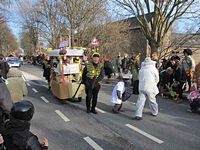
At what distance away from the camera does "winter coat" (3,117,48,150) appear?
2.45 m

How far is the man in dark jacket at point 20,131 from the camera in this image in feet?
8.07

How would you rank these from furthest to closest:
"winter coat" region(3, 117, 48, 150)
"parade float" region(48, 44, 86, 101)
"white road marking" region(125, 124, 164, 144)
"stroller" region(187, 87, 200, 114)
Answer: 1. "parade float" region(48, 44, 86, 101)
2. "stroller" region(187, 87, 200, 114)
3. "white road marking" region(125, 124, 164, 144)
4. "winter coat" region(3, 117, 48, 150)

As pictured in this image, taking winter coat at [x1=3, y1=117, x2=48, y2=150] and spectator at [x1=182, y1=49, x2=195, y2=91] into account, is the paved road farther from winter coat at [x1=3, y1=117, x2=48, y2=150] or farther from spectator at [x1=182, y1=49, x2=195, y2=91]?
winter coat at [x1=3, y1=117, x2=48, y2=150]

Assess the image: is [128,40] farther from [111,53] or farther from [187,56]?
[187,56]

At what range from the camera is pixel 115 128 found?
6355mm

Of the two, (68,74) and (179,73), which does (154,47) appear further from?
(68,74)

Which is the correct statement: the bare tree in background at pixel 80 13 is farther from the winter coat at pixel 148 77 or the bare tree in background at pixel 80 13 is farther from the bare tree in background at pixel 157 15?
the winter coat at pixel 148 77

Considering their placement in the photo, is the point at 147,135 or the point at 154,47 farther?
Result: the point at 154,47

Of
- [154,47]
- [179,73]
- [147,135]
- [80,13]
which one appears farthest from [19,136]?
[80,13]

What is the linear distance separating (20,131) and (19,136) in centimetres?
5

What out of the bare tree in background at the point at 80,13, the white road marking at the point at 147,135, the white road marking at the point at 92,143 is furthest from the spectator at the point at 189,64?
the bare tree in background at the point at 80,13

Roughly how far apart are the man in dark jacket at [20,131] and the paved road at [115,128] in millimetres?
2756

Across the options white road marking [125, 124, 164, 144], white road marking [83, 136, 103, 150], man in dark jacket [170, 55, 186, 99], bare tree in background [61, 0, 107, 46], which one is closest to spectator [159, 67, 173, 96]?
man in dark jacket [170, 55, 186, 99]

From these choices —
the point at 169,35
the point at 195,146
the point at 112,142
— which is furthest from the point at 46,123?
the point at 169,35
